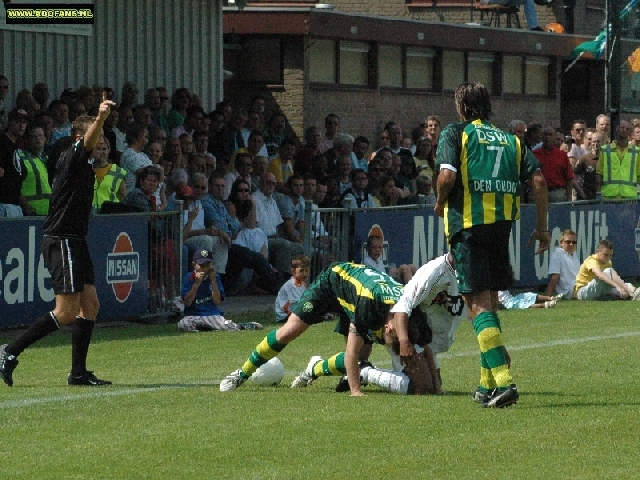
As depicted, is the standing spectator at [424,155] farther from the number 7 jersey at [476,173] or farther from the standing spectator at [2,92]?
the number 7 jersey at [476,173]

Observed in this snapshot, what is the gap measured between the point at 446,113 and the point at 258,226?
12090 mm

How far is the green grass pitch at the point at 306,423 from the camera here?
293 inches

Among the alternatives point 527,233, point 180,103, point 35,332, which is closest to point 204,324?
point 35,332

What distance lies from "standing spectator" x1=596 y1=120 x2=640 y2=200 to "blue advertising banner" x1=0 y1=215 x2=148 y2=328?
891cm

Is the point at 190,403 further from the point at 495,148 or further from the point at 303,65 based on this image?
the point at 303,65

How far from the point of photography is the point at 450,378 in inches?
444

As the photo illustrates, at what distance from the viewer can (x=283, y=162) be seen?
2072 cm

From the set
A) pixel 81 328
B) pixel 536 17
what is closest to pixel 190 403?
pixel 81 328

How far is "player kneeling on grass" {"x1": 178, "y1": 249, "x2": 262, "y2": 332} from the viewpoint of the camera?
15.1 m

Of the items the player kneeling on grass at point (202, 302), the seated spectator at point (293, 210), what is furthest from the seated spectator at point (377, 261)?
the player kneeling on grass at point (202, 302)

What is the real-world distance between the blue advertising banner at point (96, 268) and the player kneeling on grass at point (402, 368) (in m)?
4.76

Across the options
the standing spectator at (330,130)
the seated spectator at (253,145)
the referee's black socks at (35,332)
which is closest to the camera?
the referee's black socks at (35,332)

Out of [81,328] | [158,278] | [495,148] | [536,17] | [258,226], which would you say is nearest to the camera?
[495,148]

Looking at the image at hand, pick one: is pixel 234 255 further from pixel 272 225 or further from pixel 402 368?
pixel 402 368
